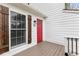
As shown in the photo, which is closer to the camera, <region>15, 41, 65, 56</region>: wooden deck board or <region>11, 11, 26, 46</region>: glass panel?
<region>15, 41, 65, 56</region>: wooden deck board

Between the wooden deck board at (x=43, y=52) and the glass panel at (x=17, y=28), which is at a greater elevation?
the glass panel at (x=17, y=28)

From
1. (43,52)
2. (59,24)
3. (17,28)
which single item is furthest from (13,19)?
(59,24)

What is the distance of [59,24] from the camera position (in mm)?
9125

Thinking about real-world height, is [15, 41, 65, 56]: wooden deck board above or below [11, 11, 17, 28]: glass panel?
below

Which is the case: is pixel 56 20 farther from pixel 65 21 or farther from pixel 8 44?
pixel 8 44

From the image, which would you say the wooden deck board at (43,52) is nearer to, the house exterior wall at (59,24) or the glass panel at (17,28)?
the glass panel at (17,28)

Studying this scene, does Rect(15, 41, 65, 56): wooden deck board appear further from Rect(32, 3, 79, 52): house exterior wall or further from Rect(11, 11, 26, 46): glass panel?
Rect(32, 3, 79, 52): house exterior wall

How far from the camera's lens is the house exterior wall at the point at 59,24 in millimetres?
7759

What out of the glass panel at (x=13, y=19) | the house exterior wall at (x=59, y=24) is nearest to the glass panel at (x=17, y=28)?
the glass panel at (x=13, y=19)

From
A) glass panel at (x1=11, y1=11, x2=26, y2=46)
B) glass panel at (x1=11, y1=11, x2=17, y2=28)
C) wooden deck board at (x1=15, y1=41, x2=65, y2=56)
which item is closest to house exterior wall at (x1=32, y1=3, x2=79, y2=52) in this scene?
wooden deck board at (x1=15, y1=41, x2=65, y2=56)

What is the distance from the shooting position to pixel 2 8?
4.19m

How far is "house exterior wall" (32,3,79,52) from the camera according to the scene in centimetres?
776

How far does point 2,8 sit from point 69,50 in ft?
8.66

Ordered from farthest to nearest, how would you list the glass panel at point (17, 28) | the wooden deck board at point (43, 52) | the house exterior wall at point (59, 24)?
the house exterior wall at point (59, 24), the glass panel at point (17, 28), the wooden deck board at point (43, 52)
